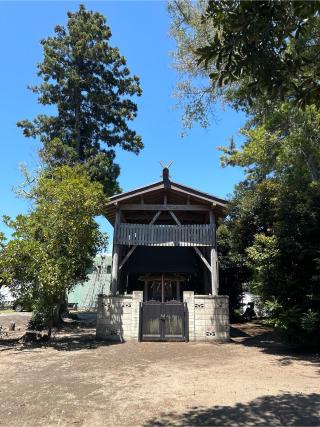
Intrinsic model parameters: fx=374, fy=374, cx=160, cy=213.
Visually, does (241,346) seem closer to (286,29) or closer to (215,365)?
(215,365)

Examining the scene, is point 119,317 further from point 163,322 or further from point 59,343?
point 59,343

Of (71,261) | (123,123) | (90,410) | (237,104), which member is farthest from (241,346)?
(123,123)

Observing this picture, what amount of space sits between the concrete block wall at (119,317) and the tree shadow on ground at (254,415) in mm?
8897

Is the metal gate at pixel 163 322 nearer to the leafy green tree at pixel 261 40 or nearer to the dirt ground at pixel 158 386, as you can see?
the dirt ground at pixel 158 386

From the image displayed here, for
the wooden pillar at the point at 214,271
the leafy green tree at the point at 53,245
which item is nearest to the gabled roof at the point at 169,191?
the wooden pillar at the point at 214,271

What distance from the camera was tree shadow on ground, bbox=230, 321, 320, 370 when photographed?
37.1ft

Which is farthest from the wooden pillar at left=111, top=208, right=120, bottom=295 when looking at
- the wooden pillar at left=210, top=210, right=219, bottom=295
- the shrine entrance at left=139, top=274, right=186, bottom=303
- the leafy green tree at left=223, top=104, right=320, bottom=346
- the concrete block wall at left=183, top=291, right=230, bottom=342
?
the leafy green tree at left=223, top=104, right=320, bottom=346

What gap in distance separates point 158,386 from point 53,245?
787 centimetres

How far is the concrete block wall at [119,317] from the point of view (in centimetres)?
1503

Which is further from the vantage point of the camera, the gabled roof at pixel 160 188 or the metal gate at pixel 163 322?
the gabled roof at pixel 160 188

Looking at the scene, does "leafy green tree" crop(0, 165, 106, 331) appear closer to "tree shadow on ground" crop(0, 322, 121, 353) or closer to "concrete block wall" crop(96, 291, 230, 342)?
"tree shadow on ground" crop(0, 322, 121, 353)

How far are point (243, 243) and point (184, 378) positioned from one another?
8.89 m

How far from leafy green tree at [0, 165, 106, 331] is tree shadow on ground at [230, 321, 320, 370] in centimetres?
717

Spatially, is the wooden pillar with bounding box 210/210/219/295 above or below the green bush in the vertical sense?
above
